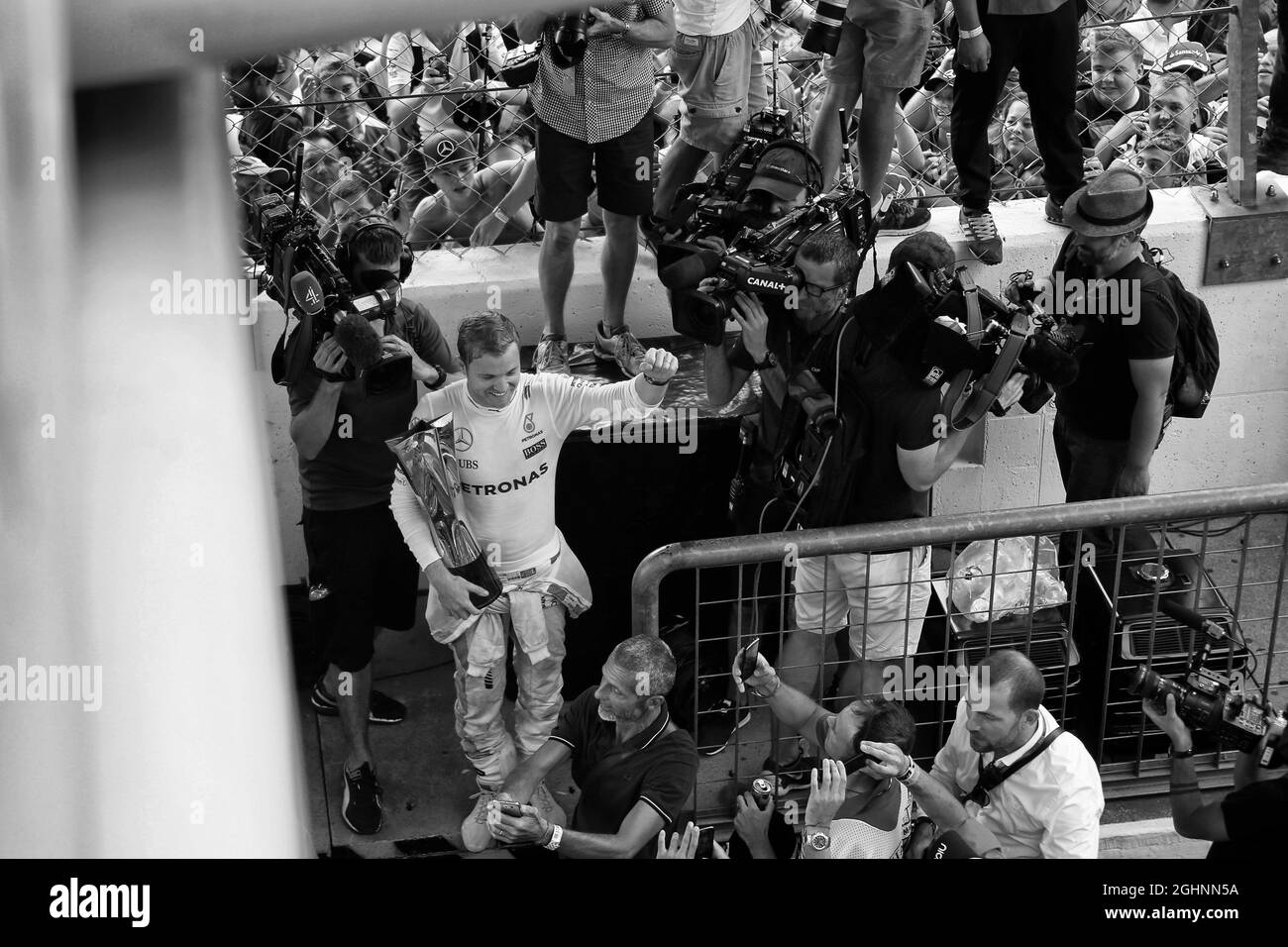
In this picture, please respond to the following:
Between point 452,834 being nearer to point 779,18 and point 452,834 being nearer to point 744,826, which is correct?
point 744,826

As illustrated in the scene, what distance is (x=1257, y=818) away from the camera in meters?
3.53

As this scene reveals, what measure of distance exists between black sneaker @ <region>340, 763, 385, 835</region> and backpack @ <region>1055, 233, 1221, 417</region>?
291cm

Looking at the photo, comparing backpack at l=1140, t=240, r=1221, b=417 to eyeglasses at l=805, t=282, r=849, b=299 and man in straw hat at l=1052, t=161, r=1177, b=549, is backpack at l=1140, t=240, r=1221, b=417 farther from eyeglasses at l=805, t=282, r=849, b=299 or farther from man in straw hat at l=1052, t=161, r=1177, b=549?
eyeglasses at l=805, t=282, r=849, b=299

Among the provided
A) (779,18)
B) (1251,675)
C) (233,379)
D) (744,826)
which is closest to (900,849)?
(744,826)

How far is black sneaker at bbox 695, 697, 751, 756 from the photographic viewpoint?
16.7 feet

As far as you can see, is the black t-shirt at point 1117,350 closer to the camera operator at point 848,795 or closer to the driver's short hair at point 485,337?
the camera operator at point 848,795

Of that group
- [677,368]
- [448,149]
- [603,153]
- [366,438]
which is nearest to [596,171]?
[603,153]

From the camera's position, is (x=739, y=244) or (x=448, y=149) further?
(x=448, y=149)

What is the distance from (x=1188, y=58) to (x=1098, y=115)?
513mm

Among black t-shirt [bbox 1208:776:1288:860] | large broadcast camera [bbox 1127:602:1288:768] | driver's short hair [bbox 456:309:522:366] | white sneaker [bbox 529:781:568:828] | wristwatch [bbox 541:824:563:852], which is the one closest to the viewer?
black t-shirt [bbox 1208:776:1288:860]

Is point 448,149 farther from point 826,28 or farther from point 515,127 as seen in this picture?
point 826,28

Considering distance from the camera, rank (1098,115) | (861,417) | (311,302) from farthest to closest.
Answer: (1098,115), (861,417), (311,302)

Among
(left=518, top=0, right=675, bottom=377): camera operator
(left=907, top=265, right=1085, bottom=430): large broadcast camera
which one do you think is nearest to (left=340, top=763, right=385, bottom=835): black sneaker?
(left=518, top=0, right=675, bottom=377): camera operator

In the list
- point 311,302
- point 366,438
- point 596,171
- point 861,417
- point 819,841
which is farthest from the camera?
point 596,171
